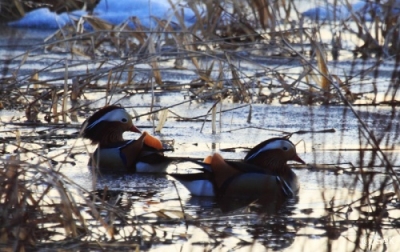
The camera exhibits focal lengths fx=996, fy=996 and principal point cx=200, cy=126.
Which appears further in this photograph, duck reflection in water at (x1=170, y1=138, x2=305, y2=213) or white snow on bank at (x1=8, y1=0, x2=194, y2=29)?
white snow on bank at (x1=8, y1=0, x2=194, y2=29)

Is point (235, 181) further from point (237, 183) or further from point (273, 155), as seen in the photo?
point (273, 155)

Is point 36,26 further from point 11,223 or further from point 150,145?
point 11,223

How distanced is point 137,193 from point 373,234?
1.54 metres

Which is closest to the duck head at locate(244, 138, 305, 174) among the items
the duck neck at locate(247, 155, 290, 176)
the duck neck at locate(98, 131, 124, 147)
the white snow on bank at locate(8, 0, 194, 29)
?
the duck neck at locate(247, 155, 290, 176)

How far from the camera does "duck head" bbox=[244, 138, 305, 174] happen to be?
19.1 feet

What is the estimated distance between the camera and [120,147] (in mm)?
6352

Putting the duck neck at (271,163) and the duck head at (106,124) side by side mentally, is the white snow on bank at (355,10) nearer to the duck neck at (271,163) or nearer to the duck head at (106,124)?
the duck neck at (271,163)

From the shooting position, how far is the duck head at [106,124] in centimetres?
657

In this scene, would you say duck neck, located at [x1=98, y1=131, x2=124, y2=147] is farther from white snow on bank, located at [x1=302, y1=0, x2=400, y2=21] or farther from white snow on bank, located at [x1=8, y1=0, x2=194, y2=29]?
white snow on bank, located at [x1=8, y1=0, x2=194, y2=29]

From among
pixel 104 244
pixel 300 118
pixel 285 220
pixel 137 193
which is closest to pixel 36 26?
pixel 300 118

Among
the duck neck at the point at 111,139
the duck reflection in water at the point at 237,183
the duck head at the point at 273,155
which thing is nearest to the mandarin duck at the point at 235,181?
the duck reflection in water at the point at 237,183

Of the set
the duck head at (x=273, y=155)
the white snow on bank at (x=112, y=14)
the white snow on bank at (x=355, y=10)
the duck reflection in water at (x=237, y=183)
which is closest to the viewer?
the duck reflection in water at (x=237, y=183)

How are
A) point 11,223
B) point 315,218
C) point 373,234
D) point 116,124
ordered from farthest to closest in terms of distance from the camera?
point 116,124 < point 315,218 < point 373,234 < point 11,223

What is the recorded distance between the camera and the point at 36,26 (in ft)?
43.1
